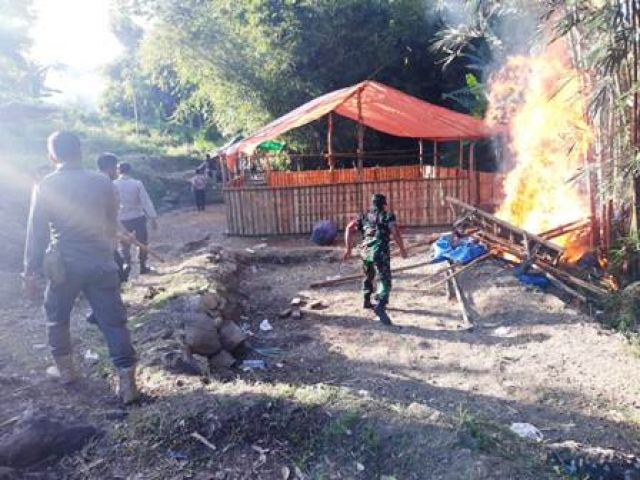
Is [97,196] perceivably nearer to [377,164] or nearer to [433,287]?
[433,287]

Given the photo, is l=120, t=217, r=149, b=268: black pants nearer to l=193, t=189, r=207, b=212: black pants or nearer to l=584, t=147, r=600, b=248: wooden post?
l=584, t=147, r=600, b=248: wooden post

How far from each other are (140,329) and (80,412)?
5.61 feet

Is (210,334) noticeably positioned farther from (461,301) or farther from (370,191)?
(370,191)

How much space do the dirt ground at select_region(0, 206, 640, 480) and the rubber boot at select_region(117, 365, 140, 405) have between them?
0.10 m

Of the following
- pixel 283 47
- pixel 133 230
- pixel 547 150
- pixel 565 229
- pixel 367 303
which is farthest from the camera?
pixel 283 47

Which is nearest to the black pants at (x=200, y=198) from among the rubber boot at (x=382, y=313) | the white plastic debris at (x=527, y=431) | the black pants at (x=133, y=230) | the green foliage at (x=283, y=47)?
the green foliage at (x=283, y=47)

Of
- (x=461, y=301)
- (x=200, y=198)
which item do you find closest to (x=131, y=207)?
(x=461, y=301)

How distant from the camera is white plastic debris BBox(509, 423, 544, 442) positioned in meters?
4.02

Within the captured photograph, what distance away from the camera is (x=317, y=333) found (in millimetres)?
6570

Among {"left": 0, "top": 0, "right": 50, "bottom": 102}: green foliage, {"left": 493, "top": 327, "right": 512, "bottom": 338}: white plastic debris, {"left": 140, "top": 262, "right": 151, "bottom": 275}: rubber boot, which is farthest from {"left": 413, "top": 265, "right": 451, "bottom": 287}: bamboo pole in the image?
{"left": 0, "top": 0, "right": 50, "bottom": 102}: green foliage

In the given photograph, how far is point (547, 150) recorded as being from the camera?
35.6 feet

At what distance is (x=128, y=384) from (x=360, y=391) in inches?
63.5

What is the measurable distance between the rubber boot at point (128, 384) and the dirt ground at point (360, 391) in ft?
0.32

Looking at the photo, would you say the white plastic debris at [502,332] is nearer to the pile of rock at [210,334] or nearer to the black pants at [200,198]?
the pile of rock at [210,334]
